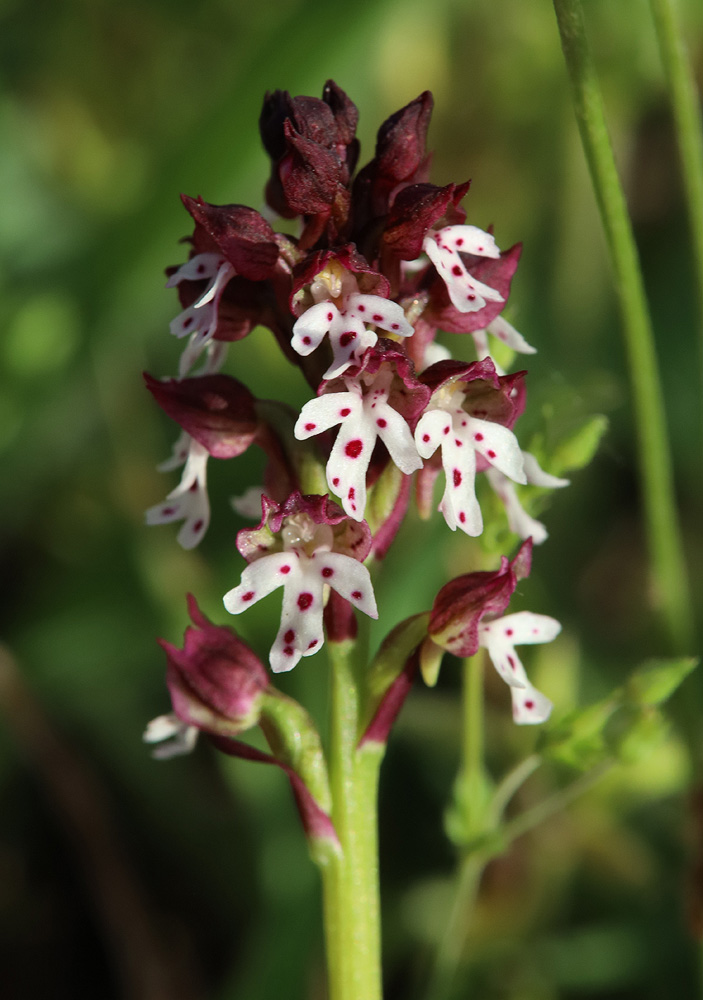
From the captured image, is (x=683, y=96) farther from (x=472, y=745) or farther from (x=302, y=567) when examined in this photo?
(x=472, y=745)

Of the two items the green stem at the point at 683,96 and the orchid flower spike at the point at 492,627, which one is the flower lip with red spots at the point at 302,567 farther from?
the green stem at the point at 683,96

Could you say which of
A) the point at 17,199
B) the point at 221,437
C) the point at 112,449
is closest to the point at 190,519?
the point at 221,437

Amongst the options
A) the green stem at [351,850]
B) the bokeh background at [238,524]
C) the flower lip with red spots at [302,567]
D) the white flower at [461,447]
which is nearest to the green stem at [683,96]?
the bokeh background at [238,524]

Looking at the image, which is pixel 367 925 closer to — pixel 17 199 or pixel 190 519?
pixel 190 519

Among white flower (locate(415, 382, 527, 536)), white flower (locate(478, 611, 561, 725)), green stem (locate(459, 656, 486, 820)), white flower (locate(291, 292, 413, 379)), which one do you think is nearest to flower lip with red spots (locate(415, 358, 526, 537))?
white flower (locate(415, 382, 527, 536))

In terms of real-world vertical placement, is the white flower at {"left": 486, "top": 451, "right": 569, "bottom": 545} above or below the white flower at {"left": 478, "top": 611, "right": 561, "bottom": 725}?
above

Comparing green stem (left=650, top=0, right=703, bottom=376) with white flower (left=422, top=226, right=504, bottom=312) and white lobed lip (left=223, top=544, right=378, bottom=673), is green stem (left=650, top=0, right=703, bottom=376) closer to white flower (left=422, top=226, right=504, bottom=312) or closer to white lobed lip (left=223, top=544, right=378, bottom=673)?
white flower (left=422, top=226, right=504, bottom=312)

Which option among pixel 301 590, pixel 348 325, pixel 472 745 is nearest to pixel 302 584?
pixel 301 590

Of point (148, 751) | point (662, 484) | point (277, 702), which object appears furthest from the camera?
point (148, 751)
